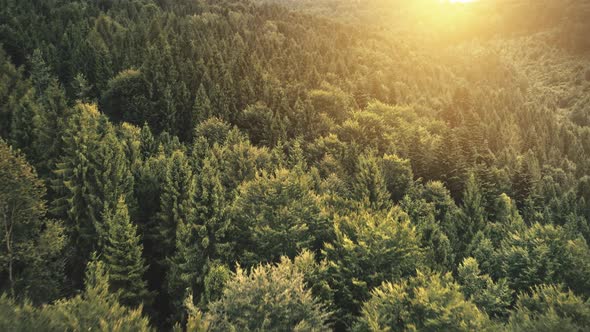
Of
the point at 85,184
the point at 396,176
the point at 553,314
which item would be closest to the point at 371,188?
the point at 396,176

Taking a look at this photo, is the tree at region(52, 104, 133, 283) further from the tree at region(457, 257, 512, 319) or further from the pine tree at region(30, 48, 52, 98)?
the pine tree at region(30, 48, 52, 98)

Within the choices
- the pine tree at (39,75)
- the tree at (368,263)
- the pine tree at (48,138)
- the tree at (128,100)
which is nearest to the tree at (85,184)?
the pine tree at (48,138)

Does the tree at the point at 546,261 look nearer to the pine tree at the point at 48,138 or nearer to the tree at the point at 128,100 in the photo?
the pine tree at the point at 48,138

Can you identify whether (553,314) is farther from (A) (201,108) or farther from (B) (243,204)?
(A) (201,108)

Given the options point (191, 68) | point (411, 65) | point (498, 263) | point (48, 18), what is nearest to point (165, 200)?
point (498, 263)

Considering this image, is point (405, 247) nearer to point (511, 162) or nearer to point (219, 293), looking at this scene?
point (219, 293)

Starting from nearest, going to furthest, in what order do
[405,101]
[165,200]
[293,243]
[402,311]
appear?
1. [402,311]
2. [293,243]
3. [165,200]
4. [405,101]
